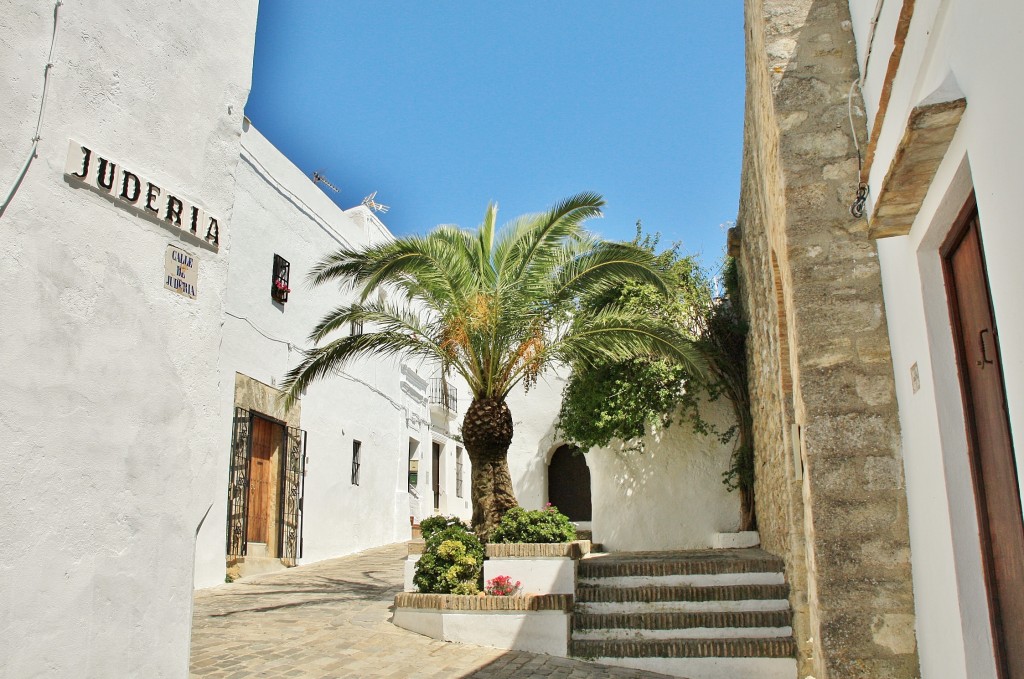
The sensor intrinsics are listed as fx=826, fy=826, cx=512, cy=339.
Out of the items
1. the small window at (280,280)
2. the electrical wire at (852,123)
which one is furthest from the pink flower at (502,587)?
the small window at (280,280)

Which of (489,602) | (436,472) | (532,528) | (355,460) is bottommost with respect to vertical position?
(489,602)

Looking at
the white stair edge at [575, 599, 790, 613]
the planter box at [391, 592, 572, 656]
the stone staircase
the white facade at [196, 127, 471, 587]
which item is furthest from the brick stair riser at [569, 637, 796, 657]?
the white facade at [196, 127, 471, 587]

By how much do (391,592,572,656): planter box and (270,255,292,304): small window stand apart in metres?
6.61

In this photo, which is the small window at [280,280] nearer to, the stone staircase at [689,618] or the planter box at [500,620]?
the planter box at [500,620]

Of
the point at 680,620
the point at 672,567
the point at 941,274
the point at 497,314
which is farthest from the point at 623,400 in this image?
the point at 941,274

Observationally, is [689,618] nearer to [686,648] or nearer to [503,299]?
[686,648]

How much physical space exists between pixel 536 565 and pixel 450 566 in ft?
2.89

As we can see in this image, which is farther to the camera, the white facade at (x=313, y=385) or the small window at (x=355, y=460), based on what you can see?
the small window at (x=355, y=460)

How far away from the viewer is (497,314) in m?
9.29

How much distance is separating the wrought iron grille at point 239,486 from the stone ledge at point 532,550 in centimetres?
475

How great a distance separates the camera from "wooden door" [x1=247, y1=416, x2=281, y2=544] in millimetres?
12359

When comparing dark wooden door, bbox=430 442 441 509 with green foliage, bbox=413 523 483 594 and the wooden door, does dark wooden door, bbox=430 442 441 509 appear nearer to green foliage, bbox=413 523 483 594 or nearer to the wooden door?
the wooden door

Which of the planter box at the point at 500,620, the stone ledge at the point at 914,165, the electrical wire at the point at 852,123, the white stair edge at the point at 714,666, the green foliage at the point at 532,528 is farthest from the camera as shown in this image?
the green foliage at the point at 532,528

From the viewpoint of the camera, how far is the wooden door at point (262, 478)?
12.4m
